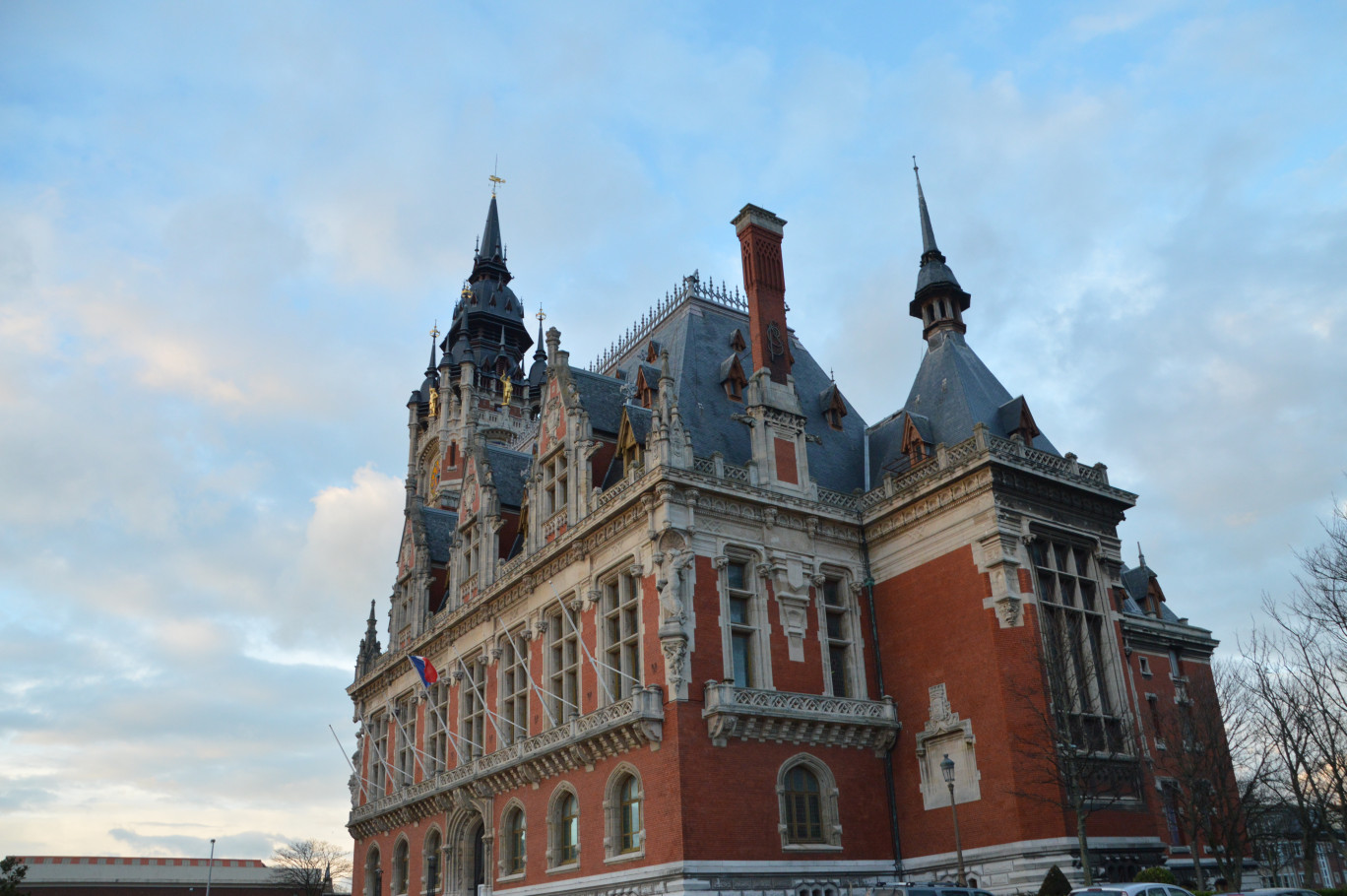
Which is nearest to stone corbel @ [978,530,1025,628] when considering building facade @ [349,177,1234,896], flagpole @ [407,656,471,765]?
building facade @ [349,177,1234,896]

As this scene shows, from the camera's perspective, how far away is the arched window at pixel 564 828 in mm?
34344

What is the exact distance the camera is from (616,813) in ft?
106

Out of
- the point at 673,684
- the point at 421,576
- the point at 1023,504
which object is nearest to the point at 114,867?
the point at 421,576

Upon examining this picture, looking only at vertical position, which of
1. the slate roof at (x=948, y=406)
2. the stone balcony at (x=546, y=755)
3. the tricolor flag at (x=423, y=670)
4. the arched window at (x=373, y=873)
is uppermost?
the slate roof at (x=948, y=406)

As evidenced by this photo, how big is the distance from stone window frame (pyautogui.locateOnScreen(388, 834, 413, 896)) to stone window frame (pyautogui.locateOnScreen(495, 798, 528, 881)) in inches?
428

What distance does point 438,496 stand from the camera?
226ft

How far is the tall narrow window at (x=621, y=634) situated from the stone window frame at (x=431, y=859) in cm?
1494

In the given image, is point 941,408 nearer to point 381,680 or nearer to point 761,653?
point 761,653

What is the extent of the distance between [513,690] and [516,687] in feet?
1.69

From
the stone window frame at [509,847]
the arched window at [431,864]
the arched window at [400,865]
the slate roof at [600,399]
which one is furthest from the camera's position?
the arched window at [400,865]

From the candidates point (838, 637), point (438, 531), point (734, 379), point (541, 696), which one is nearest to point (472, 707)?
point (541, 696)

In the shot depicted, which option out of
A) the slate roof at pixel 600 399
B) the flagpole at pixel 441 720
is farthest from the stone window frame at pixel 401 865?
the slate roof at pixel 600 399

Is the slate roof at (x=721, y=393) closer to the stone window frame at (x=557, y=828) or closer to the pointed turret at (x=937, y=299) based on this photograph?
the pointed turret at (x=937, y=299)

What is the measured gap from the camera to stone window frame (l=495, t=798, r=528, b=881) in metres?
37.2
